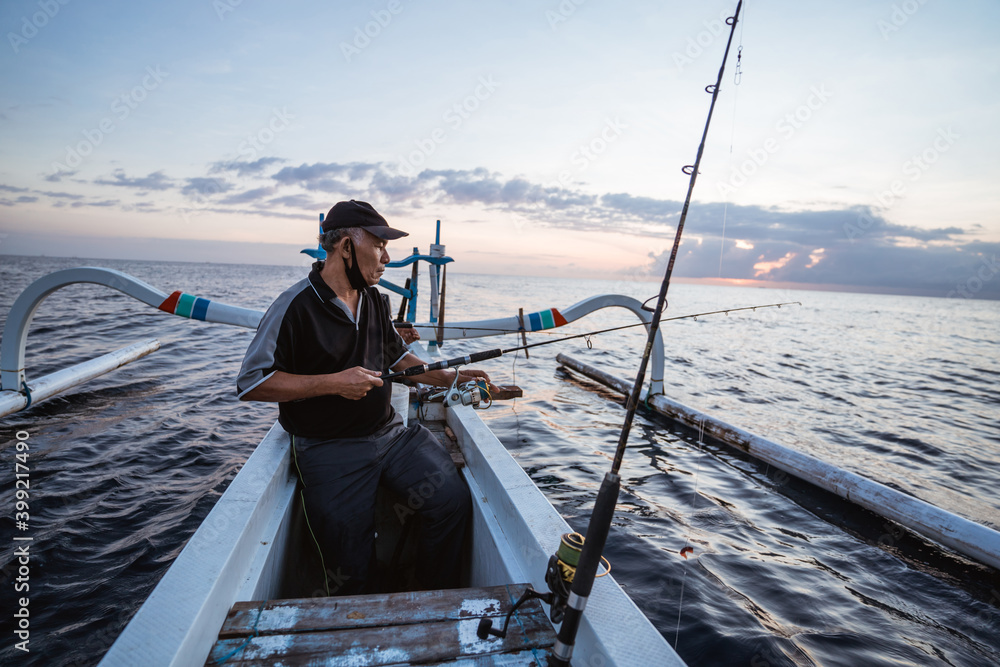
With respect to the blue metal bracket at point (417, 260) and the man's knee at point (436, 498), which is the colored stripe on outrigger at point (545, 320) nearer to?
the blue metal bracket at point (417, 260)

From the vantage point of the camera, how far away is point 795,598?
402cm

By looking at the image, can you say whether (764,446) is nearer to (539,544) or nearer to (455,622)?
(539,544)

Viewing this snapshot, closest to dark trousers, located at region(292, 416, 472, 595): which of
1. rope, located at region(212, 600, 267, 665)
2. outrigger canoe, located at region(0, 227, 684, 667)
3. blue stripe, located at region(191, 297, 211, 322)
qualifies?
outrigger canoe, located at region(0, 227, 684, 667)

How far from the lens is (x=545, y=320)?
7.70 metres

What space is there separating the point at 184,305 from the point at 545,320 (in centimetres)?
528

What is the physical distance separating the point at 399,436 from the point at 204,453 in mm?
4994

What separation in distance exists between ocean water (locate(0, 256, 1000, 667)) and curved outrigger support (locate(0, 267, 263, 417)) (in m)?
0.42

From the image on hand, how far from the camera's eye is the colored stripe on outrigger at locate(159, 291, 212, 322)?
664 centimetres

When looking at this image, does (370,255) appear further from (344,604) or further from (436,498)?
(344,604)

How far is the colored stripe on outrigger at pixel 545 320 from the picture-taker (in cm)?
766

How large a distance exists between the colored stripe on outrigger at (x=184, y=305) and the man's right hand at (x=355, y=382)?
5.11 m

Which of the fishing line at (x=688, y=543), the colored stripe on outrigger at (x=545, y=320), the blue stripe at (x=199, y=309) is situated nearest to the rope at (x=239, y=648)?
the fishing line at (x=688, y=543)

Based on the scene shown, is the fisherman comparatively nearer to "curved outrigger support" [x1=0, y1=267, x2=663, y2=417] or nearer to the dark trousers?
the dark trousers

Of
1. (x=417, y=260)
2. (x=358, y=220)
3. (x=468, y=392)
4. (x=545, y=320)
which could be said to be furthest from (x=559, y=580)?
(x=417, y=260)
